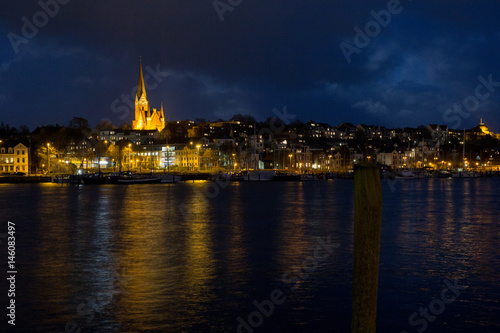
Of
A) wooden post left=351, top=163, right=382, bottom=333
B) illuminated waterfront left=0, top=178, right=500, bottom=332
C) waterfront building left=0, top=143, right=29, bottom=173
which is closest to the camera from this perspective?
wooden post left=351, top=163, right=382, bottom=333

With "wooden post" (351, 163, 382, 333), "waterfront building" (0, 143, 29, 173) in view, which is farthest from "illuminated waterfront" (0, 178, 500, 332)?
"waterfront building" (0, 143, 29, 173)

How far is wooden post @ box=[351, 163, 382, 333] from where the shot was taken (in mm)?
8031

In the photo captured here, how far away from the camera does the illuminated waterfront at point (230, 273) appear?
14.4 metres

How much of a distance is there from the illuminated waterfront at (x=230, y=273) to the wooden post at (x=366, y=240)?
5.22 m

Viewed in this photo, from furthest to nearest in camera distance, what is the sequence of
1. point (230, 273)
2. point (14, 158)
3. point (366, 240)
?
point (14, 158) → point (230, 273) → point (366, 240)

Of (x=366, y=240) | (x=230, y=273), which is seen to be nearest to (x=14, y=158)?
(x=230, y=273)

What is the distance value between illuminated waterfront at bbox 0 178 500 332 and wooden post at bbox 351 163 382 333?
5.22 meters

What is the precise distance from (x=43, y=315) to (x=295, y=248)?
13692mm

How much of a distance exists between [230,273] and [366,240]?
12.1 m

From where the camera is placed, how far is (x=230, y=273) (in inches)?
777

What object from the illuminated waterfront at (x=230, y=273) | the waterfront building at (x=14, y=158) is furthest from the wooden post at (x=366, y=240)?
the waterfront building at (x=14, y=158)

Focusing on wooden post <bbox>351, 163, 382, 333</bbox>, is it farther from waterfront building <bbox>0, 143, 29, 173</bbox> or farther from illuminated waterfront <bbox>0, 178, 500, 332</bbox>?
waterfront building <bbox>0, 143, 29, 173</bbox>

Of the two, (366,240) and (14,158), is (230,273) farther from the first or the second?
(14,158)

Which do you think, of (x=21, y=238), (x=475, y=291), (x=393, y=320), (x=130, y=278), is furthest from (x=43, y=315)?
(x=21, y=238)
